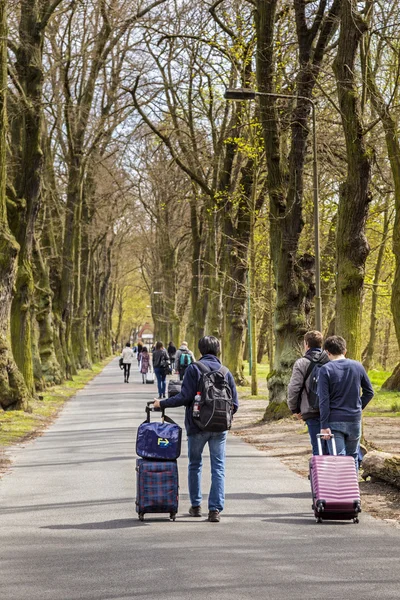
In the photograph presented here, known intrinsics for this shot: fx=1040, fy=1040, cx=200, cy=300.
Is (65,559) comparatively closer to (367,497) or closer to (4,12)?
(367,497)

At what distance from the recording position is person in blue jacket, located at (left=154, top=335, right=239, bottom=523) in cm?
961

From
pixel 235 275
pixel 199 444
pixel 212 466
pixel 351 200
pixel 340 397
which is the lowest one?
pixel 212 466

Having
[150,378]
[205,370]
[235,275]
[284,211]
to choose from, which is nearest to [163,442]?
[205,370]

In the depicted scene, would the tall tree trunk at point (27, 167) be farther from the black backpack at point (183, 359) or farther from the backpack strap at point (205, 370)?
the backpack strap at point (205, 370)

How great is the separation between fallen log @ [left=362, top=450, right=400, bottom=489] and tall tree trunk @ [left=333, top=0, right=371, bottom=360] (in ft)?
11.8

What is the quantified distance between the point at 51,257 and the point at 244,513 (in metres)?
29.2

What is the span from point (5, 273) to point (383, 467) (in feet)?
43.2

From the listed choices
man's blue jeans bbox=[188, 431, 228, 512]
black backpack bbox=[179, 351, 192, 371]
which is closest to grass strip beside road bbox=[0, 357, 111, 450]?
black backpack bbox=[179, 351, 192, 371]

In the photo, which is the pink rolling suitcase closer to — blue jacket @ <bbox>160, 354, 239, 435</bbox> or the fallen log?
blue jacket @ <bbox>160, 354, 239, 435</bbox>

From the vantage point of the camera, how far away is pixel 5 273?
23.0 meters

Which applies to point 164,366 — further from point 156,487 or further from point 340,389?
point 156,487

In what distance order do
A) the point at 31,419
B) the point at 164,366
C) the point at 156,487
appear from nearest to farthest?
the point at 156,487 → the point at 31,419 → the point at 164,366

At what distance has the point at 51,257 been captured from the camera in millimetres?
38500

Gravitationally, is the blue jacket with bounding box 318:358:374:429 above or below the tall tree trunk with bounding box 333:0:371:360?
below
